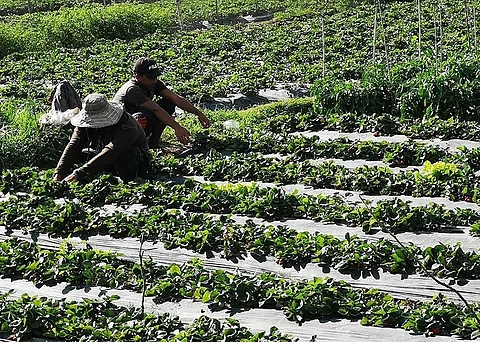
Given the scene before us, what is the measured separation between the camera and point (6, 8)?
84.4ft

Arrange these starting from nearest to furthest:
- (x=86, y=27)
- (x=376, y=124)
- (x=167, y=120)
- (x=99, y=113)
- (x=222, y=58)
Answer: (x=99, y=113), (x=167, y=120), (x=376, y=124), (x=222, y=58), (x=86, y=27)

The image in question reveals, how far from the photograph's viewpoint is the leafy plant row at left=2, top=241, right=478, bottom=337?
162 inches

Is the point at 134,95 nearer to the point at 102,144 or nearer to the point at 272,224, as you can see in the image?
the point at 102,144

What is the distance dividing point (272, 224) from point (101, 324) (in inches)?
71.1

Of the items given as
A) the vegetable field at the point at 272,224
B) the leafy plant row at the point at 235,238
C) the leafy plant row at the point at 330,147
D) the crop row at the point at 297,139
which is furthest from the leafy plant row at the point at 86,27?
the leafy plant row at the point at 235,238

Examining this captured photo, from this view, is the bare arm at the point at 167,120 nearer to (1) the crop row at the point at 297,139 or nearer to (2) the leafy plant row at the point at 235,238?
(1) the crop row at the point at 297,139

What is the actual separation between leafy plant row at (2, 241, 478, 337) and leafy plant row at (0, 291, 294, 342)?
0.08 metres

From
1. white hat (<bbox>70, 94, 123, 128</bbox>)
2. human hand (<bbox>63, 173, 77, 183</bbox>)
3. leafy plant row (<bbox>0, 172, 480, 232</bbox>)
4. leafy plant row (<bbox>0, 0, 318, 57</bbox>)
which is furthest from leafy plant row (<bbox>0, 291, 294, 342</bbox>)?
leafy plant row (<bbox>0, 0, 318, 57</bbox>)

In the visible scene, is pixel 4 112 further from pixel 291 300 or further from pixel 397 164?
pixel 291 300

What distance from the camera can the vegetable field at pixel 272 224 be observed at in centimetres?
438

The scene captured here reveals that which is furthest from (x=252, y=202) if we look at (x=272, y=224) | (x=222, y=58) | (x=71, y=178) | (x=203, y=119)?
(x=222, y=58)

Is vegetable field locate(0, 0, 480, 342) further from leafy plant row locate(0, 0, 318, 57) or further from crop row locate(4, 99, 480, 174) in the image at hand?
Result: leafy plant row locate(0, 0, 318, 57)

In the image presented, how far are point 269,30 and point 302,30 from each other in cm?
95

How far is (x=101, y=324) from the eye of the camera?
4402 mm
